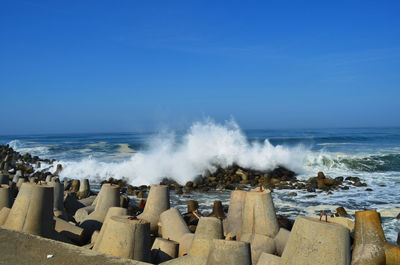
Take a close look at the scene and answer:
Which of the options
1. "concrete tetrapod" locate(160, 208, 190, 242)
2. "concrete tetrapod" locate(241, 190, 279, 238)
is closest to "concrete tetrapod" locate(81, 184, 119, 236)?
"concrete tetrapod" locate(160, 208, 190, 242)

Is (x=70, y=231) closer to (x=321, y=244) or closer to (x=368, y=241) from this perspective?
(x=321, y=244)

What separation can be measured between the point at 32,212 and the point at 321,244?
365cm

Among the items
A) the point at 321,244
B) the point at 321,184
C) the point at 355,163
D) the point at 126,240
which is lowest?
the point at 355,163

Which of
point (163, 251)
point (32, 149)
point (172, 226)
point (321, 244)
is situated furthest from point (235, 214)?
point (32, 149)

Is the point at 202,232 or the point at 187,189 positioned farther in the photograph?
the point at 187,189

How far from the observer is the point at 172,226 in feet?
19.4

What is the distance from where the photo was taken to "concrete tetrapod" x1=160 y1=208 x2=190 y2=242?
18.7ft

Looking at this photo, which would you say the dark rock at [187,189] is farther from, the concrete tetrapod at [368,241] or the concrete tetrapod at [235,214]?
the concrete tetrapod at [368,241]

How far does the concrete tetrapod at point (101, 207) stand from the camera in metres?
6.26

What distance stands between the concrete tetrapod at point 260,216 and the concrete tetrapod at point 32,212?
284 centimetres

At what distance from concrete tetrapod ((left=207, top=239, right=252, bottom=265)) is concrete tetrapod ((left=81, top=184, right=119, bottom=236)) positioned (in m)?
3.13

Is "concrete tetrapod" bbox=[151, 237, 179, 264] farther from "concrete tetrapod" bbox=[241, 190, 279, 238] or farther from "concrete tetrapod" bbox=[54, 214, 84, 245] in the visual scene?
"concrete tetrapod" bbox=[54, 214, 84, 245]

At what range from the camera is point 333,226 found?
9.52 feet

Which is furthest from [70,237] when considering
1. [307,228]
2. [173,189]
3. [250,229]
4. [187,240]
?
[173,189]
